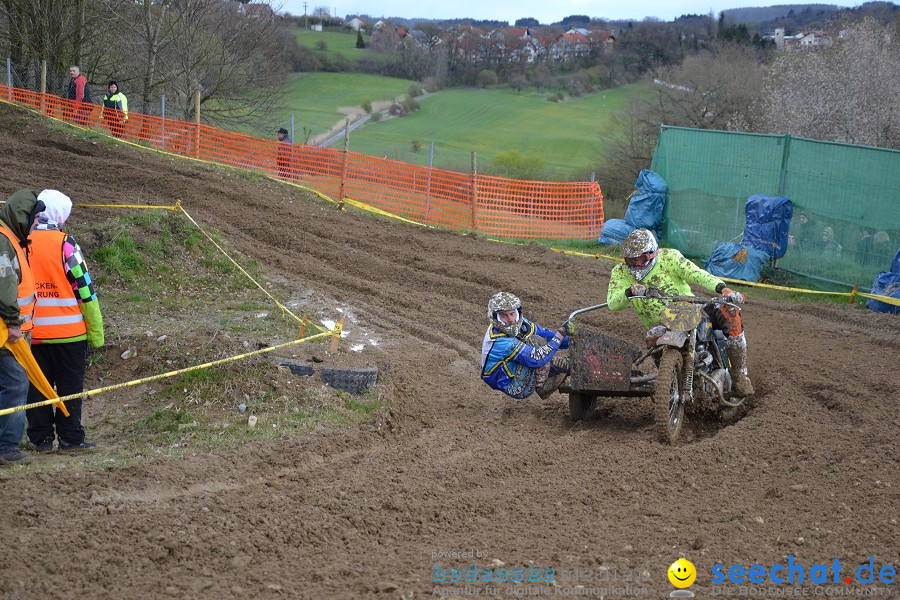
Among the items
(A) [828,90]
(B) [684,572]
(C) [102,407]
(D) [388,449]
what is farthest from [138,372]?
(A) [828,90]

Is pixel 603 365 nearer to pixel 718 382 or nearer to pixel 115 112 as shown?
pixel 718 382

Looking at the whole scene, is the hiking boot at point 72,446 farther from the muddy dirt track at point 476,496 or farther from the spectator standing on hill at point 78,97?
the spectator standing on hill at point 78,97

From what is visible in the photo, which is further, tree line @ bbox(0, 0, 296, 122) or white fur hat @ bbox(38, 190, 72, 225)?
tree line @ bbox(0, 0, 296, 122)

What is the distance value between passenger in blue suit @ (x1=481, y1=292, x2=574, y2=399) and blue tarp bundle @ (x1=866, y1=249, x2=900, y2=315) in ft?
24.3

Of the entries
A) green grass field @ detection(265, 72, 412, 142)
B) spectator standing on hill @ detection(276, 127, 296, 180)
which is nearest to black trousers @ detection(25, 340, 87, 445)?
spectator standing on hill @ detection(276, 127, 296, 180)

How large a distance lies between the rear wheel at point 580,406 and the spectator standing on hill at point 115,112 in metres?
18.4

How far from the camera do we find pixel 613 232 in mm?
18750

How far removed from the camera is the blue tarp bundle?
1280 centimetres

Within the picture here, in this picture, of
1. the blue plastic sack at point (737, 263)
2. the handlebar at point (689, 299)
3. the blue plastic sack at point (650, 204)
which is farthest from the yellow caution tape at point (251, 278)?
the blue plastic sack at point (650, 204)

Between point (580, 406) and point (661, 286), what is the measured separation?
1.38 meters

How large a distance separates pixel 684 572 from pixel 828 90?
28.6 meters

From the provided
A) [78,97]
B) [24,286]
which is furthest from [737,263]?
[78,97]

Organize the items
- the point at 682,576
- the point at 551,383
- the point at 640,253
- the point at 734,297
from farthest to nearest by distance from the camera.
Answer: the point at 640,253 → the point at 551,383 → the point at 734,297 → the point at 682,576

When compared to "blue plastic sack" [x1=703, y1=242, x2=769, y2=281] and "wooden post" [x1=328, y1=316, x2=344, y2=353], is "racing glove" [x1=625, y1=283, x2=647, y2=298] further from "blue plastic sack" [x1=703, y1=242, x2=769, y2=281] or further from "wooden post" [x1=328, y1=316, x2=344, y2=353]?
"blue plastic sack" [x1=703, y1=242, x2=769, y2=281]
